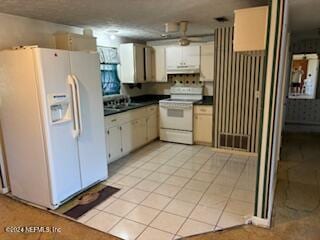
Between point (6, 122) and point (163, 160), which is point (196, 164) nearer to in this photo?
point (163, 160)

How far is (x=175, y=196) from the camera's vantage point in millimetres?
2869

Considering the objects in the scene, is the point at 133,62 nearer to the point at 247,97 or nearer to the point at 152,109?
the point at 152,109

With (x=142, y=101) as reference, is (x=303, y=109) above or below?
below

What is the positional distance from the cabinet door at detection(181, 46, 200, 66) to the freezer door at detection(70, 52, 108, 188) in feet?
7.99

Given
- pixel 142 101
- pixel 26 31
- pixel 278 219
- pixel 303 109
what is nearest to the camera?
pixel 278 219

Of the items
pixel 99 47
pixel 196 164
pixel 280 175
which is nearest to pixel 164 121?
pixel 196 164

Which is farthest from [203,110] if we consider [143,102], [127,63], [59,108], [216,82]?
[59,108]

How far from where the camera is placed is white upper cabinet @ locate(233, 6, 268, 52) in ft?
7.64

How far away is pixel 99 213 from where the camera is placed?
8.37ft

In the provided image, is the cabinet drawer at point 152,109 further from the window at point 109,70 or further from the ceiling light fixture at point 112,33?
the ceiling light fixture at point 112,33

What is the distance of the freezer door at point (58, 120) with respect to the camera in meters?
2.38

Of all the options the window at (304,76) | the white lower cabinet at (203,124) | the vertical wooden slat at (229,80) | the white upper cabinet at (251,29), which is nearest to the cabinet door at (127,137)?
the white lower cabinet at (203,124)

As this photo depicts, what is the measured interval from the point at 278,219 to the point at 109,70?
3.84 metres

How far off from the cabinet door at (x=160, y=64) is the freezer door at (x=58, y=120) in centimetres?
292
